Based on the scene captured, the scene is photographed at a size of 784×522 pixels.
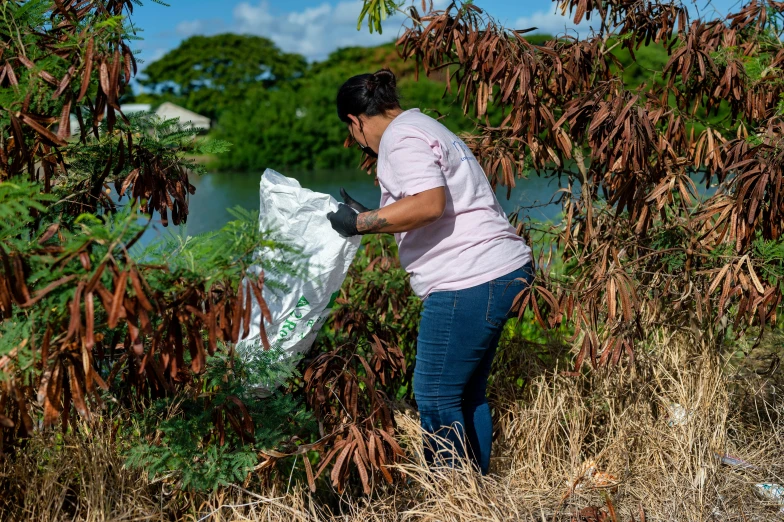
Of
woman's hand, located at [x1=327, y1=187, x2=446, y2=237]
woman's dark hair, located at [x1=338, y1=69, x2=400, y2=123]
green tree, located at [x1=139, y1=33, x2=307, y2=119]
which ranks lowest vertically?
woman's hand, located at [x1=327, y1=187, x2=446, y2=237]

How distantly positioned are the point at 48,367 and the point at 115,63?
74 cm

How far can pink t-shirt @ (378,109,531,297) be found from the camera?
7.47 ft

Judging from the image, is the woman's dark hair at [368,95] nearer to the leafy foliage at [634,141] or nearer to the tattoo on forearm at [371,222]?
the tattoo on forearm at [371,222]

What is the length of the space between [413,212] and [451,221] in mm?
228

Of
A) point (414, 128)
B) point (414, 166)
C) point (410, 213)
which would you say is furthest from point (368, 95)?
point (410, 213)

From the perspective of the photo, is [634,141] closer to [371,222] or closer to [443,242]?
[443,242]

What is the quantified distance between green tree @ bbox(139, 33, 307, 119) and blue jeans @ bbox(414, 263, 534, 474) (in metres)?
63.9

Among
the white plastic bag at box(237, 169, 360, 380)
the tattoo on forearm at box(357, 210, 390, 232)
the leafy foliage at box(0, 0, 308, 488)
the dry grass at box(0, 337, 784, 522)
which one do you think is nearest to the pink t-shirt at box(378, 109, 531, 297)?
the tattoo on forearm at box(357, 210, 390, 232)

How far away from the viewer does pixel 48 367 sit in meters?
1.74

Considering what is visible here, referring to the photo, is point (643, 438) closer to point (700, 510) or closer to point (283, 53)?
point (700, 510)

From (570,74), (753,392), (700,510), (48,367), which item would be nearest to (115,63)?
(48,367)

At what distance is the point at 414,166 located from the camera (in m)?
2.20

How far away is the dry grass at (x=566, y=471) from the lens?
2311 mm

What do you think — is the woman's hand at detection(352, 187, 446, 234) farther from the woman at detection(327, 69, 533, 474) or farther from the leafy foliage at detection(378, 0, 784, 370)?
the leafy foliage at detection(378, 0, 784, 370)
